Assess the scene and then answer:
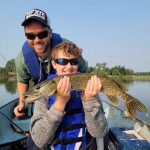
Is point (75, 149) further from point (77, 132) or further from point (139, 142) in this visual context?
point (139, 142)

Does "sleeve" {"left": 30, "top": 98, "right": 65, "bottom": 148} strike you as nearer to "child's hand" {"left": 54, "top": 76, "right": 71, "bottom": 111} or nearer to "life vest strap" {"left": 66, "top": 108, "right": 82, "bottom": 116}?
"child's hand" {"left": 54, "top": 76, "right": 71, "bottom": 111}

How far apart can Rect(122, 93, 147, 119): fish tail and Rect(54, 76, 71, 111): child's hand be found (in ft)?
2.00

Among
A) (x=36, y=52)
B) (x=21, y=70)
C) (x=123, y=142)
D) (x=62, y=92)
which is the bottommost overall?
(x=123, y=142)

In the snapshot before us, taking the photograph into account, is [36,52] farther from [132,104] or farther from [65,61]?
[132,104]

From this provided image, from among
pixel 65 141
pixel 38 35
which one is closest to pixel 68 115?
pixel 65 141

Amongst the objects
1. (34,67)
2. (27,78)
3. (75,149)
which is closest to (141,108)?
(75,149)

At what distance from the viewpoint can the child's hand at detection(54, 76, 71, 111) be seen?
298 centimetres

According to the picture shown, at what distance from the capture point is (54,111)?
2977mm

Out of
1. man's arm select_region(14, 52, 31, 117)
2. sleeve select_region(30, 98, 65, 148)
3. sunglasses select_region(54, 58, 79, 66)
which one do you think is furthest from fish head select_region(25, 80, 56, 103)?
man's arm select_region(14, 52, 31, 117)

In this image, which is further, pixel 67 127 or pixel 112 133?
pixel 112 133

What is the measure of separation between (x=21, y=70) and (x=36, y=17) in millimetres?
1253

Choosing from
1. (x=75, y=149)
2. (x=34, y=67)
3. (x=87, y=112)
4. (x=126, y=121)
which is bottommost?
(x=126, y=121)

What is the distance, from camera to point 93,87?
3.01 m

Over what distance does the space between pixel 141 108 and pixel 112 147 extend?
829 mm
